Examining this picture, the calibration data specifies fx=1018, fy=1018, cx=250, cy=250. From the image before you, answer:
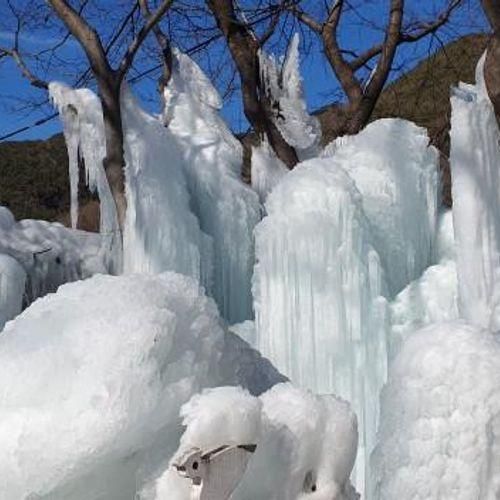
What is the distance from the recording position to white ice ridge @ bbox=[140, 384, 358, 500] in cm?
201

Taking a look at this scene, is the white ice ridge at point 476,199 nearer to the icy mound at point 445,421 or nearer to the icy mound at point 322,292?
the icy mound at point 322,292

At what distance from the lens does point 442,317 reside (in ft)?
18.4

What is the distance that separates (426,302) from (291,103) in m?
2.74

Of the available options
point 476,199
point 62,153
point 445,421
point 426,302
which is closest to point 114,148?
point 426,302

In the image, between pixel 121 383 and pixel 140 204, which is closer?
pixel 121 383

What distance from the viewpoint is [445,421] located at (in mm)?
2549

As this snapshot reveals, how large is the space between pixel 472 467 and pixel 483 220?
10.5 feet

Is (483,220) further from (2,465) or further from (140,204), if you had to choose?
(2,465)

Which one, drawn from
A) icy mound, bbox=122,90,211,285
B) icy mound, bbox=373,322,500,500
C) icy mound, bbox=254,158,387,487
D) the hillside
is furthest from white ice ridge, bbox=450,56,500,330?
the hillside

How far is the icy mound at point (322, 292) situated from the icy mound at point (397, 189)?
0.18 metres

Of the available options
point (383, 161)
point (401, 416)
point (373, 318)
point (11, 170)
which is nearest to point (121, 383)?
point (401, 416)

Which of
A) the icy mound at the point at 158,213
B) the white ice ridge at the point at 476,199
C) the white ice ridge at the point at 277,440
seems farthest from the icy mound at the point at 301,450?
the icy mound at the point at 158,213

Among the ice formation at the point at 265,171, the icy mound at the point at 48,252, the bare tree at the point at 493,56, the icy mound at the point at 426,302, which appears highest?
the bare tree at the point at 493,56

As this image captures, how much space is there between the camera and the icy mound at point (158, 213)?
6465 millimetres
